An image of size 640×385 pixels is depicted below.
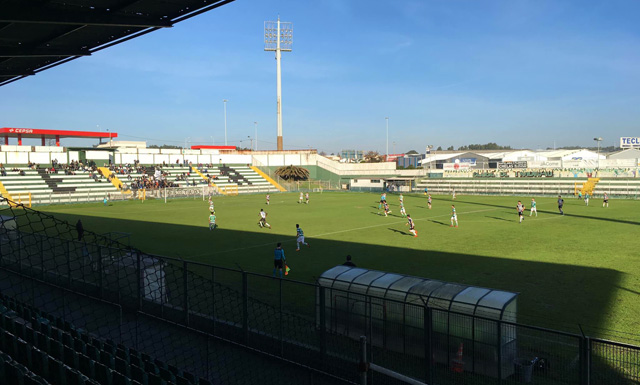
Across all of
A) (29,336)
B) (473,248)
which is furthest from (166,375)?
(473,248)

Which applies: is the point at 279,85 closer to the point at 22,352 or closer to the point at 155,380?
the point at 22,352

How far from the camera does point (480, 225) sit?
98.8 ft

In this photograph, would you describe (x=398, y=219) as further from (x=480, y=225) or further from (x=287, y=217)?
(x=287, y=217)

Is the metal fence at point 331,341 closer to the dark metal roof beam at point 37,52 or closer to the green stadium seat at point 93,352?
the green stadium seat at point 93,352

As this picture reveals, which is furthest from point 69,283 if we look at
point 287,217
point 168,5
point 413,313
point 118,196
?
point 118,196

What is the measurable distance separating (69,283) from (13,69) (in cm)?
1292

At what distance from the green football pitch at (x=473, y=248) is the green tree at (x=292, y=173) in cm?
4456

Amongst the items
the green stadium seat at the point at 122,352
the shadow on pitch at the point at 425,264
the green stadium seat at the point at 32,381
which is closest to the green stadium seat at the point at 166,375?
the green stadium seat at the point at 122,352

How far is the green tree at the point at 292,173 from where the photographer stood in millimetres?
83500

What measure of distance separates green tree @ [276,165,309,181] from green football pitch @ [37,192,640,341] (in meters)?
44.6

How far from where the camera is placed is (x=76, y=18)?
41.7 feet

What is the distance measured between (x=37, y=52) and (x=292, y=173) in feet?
222

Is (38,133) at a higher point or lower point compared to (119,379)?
higher

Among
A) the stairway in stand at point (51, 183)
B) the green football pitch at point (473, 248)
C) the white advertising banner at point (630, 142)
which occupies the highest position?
the white advertising banner at point (630, 142)
